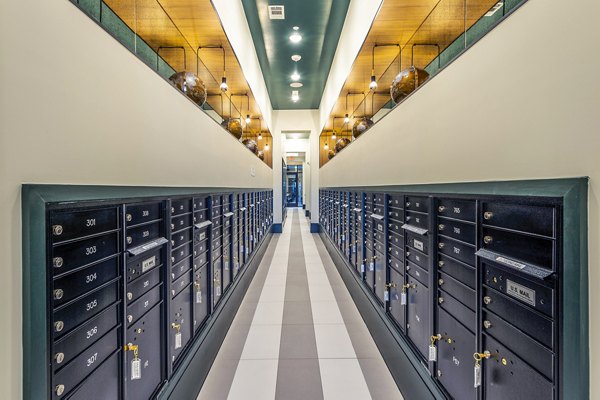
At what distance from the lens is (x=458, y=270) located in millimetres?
1440

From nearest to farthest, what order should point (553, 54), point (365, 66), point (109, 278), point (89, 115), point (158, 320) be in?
point (553, 54), point (89, 115), point (109, 278), point (158, 320), point (365, 66)

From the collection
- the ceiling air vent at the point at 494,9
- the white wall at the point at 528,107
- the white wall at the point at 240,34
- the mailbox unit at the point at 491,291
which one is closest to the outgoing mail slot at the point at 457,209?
the mailbox unit at the point at 491,291

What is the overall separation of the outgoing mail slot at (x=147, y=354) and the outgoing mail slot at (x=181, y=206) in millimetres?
552

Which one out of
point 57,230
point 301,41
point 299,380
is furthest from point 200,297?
point 301,41

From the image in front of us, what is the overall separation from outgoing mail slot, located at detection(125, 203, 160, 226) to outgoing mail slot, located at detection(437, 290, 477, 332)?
1.57 metres

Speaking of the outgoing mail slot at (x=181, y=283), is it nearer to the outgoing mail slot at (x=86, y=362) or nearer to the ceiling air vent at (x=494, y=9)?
the outgoing mail slot at (x=86, y=362)

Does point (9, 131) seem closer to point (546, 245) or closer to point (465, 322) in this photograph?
point (546, 245)

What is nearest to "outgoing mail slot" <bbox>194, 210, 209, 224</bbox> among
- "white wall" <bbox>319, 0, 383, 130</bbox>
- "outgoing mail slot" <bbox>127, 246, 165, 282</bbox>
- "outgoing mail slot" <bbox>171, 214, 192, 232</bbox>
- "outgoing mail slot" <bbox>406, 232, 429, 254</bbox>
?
"outgoing mail slot" <bbox>171, 214, 192, 232</bbox>

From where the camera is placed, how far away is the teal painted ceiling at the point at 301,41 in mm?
3992

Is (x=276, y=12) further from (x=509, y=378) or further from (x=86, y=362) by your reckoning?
(x=509, y=378)

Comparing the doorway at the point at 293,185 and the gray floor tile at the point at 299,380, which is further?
the doorway at the point at 293,185

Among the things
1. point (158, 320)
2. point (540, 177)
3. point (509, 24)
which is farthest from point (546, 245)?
point (158, 320)

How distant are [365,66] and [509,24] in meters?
3.00

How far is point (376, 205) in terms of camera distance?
9.82 feet
